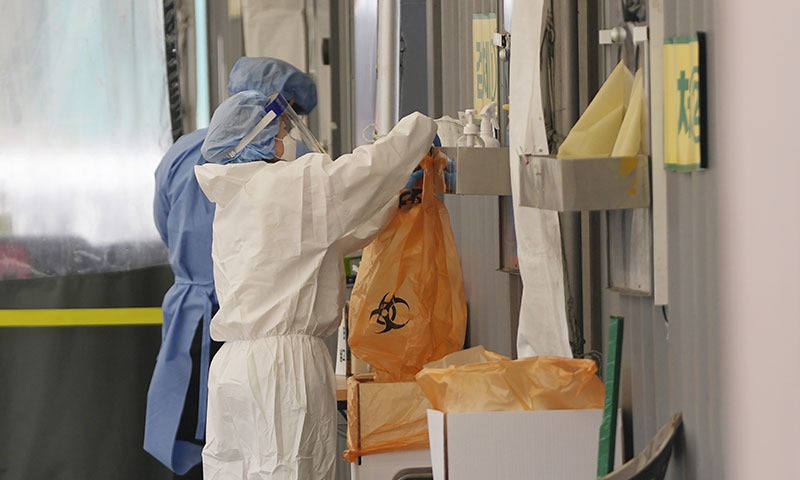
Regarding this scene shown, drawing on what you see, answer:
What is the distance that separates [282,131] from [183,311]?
0.87 meters

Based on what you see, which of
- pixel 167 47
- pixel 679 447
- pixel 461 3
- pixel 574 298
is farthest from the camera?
pixel 167 47

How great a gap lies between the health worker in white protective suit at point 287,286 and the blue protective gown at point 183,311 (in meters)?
0.76

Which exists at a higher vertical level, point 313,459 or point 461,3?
point 461,3

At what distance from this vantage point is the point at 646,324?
5.02 ft

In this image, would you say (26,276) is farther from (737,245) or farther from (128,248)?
(737,245)

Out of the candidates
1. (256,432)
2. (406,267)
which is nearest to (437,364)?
(406,267)

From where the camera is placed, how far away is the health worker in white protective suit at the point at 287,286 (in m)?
2.29

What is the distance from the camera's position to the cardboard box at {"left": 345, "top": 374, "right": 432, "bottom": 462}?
2.29m

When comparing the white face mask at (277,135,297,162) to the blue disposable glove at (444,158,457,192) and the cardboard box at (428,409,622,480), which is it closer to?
the blue disposable glove at (444,158,457,192)

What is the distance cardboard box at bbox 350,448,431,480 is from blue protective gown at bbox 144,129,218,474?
1.03 m

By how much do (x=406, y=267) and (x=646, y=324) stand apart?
921 millimetres

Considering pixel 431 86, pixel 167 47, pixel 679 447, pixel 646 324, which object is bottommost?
pixel 679 447

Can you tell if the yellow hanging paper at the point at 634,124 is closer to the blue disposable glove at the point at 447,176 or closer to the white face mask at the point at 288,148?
the blue disposable glove at the point at 447,176

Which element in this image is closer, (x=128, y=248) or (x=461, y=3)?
(x=461, y=3)
